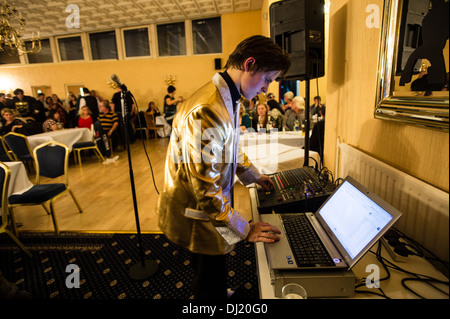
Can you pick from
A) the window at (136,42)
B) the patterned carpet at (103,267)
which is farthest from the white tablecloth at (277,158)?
the window at (136,42)

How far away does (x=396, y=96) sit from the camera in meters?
0.94

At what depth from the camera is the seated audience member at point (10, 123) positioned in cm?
338

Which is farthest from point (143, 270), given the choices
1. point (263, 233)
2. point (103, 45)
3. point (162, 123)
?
point (103, 45)

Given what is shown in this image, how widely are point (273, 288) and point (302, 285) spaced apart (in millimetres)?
96

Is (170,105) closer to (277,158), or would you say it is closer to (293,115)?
(293,115)

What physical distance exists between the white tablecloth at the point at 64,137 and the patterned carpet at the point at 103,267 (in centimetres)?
246

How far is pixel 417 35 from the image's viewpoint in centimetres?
84

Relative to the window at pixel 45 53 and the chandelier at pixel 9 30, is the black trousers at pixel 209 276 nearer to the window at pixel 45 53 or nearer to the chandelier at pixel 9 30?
the chandelier at pixel 9 30

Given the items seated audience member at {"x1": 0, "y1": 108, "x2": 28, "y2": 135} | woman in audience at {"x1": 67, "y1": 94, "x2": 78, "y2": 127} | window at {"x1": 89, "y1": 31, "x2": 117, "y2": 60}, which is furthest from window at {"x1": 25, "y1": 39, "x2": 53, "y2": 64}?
seated audience member at {"x1": 0, "y1": 108, "x2": 28, "y2": 135}

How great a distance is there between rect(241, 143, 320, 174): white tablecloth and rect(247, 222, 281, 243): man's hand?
Answer: 4.78 ft

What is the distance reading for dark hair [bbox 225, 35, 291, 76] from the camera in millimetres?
953

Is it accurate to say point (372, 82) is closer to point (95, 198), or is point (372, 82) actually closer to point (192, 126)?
point (192, 126)
